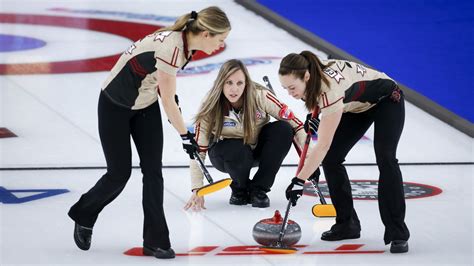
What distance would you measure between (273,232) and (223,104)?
3.83ft

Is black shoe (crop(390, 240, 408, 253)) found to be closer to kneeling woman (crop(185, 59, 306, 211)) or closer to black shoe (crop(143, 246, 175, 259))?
black shoe (crop(143, 246, 175, 259))

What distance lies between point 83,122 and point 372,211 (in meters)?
3.10

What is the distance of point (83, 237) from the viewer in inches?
205

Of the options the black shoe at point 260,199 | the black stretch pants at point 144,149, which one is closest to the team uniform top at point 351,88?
the black stretch pants at point 144,149

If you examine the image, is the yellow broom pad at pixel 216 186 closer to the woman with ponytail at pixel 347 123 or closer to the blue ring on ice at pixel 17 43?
the woman with ponytail at pixel 347 123

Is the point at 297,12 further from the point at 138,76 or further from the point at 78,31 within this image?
the point at 138,76

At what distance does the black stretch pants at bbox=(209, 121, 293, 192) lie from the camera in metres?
6.30

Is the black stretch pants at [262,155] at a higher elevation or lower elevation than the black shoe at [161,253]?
higher

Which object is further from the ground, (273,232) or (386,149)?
(386,149)

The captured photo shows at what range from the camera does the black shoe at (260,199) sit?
6281mm

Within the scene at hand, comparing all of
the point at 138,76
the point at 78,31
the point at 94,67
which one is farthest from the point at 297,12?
the point at 138,76

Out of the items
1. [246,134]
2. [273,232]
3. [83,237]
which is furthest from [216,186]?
[246,134]

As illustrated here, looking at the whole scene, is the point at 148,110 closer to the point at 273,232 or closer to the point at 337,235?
the point at 273,232

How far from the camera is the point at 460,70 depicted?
11.0 metres
